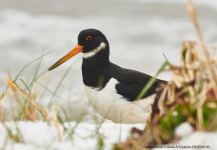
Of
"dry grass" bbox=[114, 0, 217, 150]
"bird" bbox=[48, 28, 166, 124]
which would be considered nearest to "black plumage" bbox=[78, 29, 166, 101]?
"bird" bbox=[48, 28, 166, 124]

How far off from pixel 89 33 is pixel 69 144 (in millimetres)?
2616

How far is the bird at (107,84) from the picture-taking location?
13.3 feet

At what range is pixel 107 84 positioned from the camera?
4.16 meters

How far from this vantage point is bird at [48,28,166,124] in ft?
13.3

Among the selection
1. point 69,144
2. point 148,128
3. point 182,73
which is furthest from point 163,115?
point 69,144

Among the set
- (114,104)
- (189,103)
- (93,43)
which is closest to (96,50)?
(93,43)

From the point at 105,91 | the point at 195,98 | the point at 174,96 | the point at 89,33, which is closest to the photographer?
the point at 195,98

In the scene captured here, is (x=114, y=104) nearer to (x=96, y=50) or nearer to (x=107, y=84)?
(x=107, y=84)

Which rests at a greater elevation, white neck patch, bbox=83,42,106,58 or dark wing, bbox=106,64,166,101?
white neck patch, bbox=83,42,106,58

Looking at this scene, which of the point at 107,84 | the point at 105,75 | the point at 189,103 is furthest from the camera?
the point at 105,75

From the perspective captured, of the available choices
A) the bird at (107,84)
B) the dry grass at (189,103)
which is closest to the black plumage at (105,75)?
the bird at (107,84)

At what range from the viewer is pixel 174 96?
206 centimetres

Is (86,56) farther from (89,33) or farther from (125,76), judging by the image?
(125,76)

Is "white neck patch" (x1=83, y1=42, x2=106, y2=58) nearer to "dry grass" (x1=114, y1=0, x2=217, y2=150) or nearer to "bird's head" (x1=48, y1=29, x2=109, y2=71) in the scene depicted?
"bird's head" (x1=48, y1=29, x2=109, y2=71)
